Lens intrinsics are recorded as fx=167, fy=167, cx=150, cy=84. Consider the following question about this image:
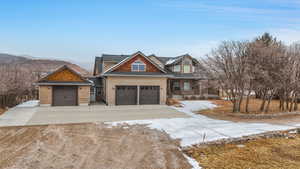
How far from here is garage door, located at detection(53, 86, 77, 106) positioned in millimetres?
16594

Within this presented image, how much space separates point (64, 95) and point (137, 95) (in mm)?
7369

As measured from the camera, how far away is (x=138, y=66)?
60.5 ft

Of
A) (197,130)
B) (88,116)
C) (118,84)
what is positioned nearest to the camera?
(197,130)

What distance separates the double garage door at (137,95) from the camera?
1774 centimetres

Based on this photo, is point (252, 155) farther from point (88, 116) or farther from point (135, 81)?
point (135, 81)

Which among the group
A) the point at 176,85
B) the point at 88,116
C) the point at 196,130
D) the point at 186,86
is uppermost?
the point at 176,85

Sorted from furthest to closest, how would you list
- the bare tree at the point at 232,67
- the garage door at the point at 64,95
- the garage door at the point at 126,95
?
1. the garage door at the point at 126,95
2. the garage door at the point at 64,95
3. the bare tree at the point at 232,67

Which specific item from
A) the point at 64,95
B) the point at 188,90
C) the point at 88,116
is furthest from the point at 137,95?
the point at 188,90

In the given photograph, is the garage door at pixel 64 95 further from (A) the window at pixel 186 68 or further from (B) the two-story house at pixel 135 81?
(A) the window at pixel 186 68

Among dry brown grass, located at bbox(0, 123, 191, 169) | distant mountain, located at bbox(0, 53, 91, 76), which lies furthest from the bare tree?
distant mountain, located at bbox(0, 53, 91, 76)

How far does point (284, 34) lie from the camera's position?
21969 millimetres

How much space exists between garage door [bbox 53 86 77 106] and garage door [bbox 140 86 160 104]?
272 inches

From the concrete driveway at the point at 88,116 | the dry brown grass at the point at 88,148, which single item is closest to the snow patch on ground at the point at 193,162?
the dry brown grass at the point at 88,148

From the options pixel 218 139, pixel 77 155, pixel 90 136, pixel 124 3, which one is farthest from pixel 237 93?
pixel 124 3
